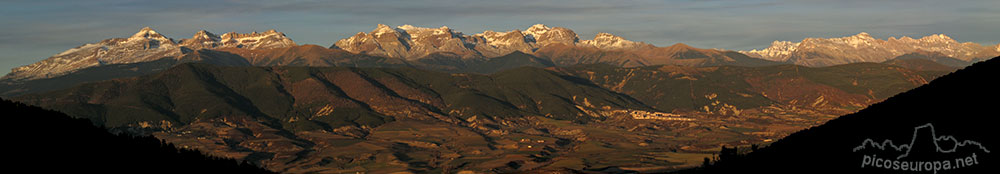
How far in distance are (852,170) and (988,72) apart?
59183 mm

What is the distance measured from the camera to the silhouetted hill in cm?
12156

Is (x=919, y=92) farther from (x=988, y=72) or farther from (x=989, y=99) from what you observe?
(x=989, y=99)

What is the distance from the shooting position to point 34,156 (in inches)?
7643

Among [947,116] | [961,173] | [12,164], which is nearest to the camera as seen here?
[961,173]

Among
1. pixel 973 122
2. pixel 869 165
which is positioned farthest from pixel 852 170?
pixel 973 122

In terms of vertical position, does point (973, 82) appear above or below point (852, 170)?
above

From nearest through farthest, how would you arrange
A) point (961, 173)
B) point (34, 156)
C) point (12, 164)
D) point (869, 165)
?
point (961, 173)
point (869, 165)
point (12, 164)
point (34, 156)

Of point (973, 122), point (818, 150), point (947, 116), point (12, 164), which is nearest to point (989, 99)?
point (947, 116)

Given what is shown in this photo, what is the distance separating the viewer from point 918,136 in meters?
138

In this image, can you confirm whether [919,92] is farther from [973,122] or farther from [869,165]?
[869,165]

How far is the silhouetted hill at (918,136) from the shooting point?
122m

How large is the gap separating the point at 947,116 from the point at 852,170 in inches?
1047

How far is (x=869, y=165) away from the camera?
13225 centimetres

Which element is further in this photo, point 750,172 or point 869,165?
point 750,172
